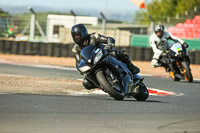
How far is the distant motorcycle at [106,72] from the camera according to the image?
25.7 feet

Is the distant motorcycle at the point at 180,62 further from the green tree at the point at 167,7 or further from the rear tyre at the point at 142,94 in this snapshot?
the green tree at the point at 167,7

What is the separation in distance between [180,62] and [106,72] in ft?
20.6

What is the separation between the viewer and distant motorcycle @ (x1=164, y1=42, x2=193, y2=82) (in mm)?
13633

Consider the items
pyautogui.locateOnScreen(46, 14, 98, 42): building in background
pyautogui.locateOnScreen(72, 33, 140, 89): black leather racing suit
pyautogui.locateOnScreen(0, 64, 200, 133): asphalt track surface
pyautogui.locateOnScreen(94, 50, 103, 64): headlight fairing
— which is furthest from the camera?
pyautogui.locateOnScreen(46, 14, 98, 42): building in background

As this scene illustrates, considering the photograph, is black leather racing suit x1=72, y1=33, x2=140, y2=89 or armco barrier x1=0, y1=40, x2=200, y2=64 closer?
black leather racing suit x1=72, y1=33, x2=140, y2=89

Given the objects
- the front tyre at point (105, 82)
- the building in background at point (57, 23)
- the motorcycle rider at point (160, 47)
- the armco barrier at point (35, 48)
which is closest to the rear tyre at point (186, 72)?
the motorcycle rider at point (160, 47)

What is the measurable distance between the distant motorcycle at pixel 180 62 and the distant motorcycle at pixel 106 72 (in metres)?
5.49

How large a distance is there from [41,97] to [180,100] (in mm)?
2517

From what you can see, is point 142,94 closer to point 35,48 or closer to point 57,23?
point 35,48

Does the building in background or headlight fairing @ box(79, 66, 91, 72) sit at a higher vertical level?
the building in background

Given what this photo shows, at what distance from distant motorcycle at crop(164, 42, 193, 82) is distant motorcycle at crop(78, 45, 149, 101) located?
18.0 feet

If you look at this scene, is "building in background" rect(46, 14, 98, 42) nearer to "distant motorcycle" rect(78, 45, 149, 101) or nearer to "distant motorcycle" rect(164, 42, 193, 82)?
"distant motorcycle" rect(164, 42, 193, 82)

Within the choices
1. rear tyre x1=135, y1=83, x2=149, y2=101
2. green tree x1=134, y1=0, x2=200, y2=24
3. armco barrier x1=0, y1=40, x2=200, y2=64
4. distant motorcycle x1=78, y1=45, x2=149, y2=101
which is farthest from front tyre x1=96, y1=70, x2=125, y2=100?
green tree x1=134, y1=0, x2=200, y2=24

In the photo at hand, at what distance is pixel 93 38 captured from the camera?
855 cm
